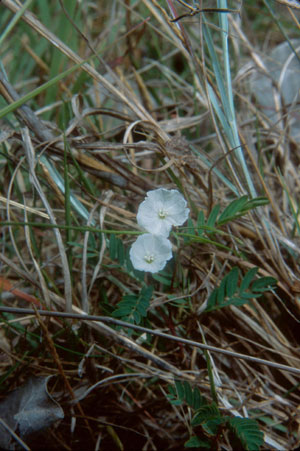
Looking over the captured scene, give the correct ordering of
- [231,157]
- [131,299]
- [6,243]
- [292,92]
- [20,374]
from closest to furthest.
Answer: [131,299] < [20,374] < [231,157] < [6,243] < [292,92]

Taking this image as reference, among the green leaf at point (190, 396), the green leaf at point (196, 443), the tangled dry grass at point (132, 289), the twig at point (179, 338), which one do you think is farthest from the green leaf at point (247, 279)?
the green leaf at point (196, 443)

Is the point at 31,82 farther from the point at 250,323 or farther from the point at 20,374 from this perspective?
the point at 250,323

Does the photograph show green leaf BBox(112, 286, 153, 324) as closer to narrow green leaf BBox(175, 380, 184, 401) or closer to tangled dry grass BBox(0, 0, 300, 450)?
tangled dry grass BBox(0, 0, 300, 450)

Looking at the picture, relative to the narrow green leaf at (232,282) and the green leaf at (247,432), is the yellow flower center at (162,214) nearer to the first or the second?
the narrow green leaf at (232,282)

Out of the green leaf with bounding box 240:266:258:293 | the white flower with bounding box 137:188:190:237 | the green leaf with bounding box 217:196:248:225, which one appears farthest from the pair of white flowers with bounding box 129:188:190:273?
the green leaf with bounding box 240:266:258:293

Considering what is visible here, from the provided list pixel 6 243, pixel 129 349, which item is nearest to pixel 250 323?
pixel 129 349

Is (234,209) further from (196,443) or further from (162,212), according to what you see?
(196,443)

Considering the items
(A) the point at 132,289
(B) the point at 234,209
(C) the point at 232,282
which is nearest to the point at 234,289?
(C) the point at 232,282
